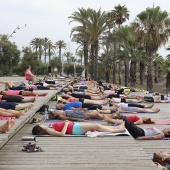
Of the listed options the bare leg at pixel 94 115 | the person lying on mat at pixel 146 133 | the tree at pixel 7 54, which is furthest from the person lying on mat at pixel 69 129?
the tree at pixel 7 54

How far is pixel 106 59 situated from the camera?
57.4 m

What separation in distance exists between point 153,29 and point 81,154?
26.4 m

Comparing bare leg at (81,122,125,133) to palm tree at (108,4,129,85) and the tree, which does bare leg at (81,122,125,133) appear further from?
the tree

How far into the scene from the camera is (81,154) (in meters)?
6.58

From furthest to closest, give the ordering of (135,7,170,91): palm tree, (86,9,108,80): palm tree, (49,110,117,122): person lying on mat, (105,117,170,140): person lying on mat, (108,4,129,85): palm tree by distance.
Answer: (108,4,129,85): palm tree, (86,9,108,80): palm tree, (135,7,170,91): palm tree, (49,110,117,122): person lying on mat, (105,117,170,140): person lying on mat

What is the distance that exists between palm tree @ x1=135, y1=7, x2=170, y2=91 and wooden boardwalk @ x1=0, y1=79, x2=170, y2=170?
23926 mm

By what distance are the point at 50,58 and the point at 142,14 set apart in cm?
7285

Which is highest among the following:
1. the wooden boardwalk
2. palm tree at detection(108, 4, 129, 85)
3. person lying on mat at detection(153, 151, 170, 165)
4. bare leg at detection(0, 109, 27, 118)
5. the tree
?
palm tree at detection(108, 4, 129, 85)

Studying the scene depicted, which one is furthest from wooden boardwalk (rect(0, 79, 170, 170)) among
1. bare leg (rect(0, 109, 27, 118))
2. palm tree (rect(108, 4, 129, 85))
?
palm tree (rect(108, 4, 129, 85))

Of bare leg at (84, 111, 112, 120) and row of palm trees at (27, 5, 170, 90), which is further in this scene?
row of palm trees at (27, 5, 170, 90)

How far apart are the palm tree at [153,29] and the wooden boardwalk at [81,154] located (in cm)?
2393

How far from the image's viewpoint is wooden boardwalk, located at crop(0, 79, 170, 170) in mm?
5863

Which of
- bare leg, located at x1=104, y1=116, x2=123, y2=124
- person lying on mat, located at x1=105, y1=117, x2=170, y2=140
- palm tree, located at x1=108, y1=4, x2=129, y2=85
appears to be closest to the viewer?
person lying on mat, located at x1=105, y1=117, x2=170, y2=140

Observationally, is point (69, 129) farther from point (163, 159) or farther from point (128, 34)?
point (128, 34)
